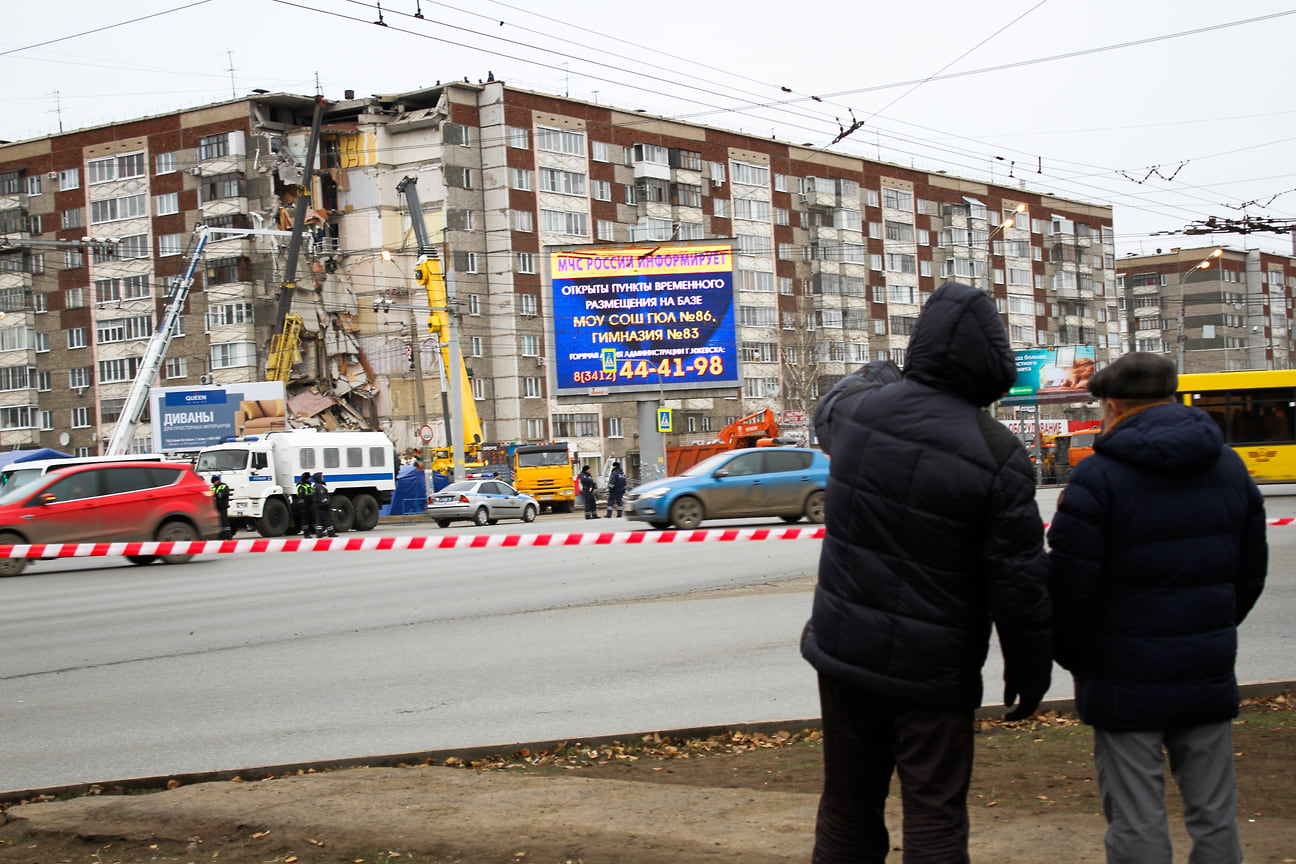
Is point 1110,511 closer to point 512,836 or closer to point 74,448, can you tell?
point 512,836

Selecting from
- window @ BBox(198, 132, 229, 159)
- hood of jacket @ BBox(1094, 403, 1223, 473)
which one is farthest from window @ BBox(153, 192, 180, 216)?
hood of jacket @ BBox(1094, 403, 1223, 473)

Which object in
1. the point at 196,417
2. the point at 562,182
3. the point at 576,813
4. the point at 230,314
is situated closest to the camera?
the point at 576,813

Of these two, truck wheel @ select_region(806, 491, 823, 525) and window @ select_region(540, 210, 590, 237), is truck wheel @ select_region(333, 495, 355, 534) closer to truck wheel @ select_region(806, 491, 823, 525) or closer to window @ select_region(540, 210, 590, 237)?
truck wheel @ select_region(806, 491, 823, 525)

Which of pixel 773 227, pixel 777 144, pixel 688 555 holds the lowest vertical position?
pixel 688 555

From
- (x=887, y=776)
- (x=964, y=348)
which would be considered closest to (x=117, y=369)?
(x=887, y=776)

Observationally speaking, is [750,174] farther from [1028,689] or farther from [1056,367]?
[1028,689]

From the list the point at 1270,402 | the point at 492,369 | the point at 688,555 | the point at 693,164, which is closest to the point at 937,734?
the point at 688,555

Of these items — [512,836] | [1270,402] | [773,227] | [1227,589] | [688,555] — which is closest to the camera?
[1227,589]

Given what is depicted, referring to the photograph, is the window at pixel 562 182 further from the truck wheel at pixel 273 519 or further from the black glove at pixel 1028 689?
the black glove at pixel 1028 689

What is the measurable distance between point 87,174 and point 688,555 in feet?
232

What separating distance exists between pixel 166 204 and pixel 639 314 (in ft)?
157

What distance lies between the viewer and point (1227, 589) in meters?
3.64

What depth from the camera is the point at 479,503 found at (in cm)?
3859

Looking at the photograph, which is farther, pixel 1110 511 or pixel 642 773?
pixel 642 773
